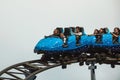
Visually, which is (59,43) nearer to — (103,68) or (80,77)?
(80,77)

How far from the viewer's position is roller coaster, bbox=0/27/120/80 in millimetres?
1071

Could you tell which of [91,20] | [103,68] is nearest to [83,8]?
[91,20]

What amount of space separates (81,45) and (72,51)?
0.18 ft

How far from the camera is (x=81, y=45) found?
115cm

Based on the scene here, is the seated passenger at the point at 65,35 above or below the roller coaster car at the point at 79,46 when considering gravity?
above

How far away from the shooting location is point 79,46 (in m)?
1.14

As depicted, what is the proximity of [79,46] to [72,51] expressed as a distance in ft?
0.14

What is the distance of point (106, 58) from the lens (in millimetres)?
1114

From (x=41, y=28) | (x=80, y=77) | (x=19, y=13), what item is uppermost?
(x=19, y=13)

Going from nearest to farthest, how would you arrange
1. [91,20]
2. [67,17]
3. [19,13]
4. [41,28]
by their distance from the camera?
[19,13], [41,28], [67,17], [91,20]

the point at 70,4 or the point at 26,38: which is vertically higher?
the point at 70,4

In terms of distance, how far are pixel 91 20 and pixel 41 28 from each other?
47cm

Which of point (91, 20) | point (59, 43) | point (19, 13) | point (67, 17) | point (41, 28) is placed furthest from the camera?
point (91, 20)

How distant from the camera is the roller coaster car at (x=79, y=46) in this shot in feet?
3.53
